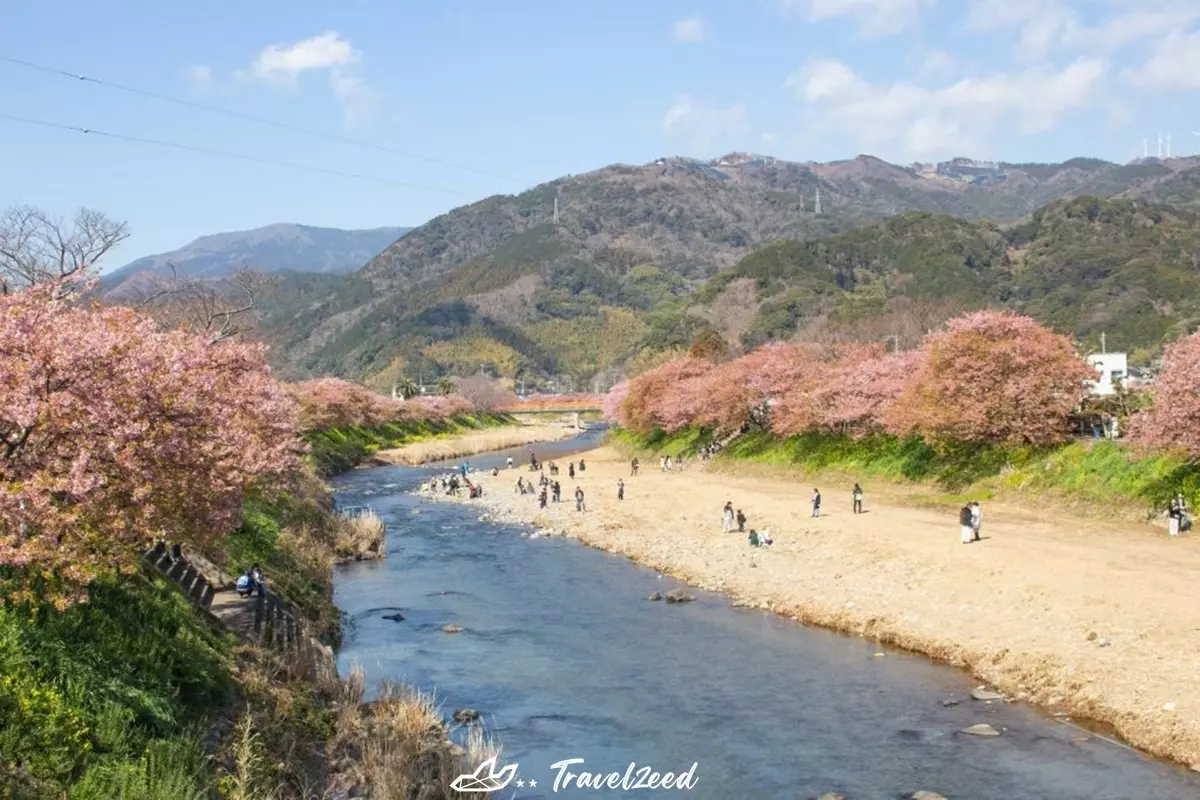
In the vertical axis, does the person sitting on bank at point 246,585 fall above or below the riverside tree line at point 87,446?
below

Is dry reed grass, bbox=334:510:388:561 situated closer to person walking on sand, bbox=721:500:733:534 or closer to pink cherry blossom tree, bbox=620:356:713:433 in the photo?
person walking on sand, bbox=721:500:733:534

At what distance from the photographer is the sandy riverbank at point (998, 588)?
21.3 metres

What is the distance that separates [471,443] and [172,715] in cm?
11607

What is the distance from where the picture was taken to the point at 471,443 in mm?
129875

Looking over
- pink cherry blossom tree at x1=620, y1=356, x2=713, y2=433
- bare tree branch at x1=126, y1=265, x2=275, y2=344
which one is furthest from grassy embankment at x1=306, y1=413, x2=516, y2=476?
pink cherry blossom tree at x1=620, y1=356, x2=713, y2=433

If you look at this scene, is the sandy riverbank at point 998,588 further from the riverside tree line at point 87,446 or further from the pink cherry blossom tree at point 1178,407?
the riverside tree line at point 87,446

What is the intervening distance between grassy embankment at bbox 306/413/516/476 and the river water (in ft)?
121

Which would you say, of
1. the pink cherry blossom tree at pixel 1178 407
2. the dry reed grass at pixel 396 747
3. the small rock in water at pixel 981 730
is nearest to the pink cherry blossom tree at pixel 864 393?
the pink cherry blossom tree at pixel 1178 407

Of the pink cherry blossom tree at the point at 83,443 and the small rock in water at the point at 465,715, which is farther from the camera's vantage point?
the small rock in water at the point at 465,715

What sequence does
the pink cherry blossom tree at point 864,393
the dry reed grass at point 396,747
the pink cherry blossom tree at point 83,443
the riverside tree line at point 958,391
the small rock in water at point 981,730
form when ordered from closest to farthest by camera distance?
the pink cherry blossom tree at point 83,443, the dry reed grass at point 396,747, the small rock in water at point 981,730, the riverside tree line at point 958,391, the pink cherry blossom tree at point 864,393

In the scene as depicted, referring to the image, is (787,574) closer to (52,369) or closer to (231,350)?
(231,350)

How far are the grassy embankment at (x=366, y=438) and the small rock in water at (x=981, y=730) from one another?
5303 centimetres

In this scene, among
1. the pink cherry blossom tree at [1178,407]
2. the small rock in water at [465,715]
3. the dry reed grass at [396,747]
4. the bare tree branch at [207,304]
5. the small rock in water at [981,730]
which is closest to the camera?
the dry reed grass at [396,747]

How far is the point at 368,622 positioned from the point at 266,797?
59.0 ft
